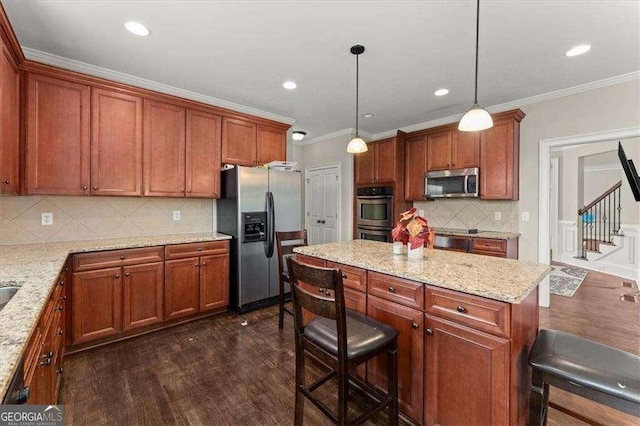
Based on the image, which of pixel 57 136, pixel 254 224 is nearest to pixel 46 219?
pixel 57 136

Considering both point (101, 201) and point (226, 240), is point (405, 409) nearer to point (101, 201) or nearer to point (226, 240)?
point (226, 240)

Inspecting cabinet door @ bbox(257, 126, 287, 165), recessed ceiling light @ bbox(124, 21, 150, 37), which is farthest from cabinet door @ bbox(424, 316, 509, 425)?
cabinet door @ bbox(257, 126, 287, 165)

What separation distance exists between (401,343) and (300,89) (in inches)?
114

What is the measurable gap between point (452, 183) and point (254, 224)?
2798 mm

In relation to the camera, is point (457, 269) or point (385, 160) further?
point (385, 160)

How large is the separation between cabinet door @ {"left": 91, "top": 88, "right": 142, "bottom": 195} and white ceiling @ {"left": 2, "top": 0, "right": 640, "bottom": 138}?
335 mm

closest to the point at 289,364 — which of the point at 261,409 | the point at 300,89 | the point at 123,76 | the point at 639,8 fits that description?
the point at 261,409

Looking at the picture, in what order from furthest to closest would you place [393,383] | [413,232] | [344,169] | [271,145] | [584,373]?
[344,169]
[271,145]
[413,232]
[393,383]
[584,373]

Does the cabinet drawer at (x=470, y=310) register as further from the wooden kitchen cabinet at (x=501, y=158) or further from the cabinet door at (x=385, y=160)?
the cabinet door at (x=385, y=160)

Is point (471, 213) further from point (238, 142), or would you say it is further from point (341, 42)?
point (238, 142)

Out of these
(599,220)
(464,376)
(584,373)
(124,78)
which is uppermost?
(124,78)

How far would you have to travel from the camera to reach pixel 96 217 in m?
3.07

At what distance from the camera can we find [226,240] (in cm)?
340

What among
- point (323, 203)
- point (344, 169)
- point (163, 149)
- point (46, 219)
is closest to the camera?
point (46, 219)
